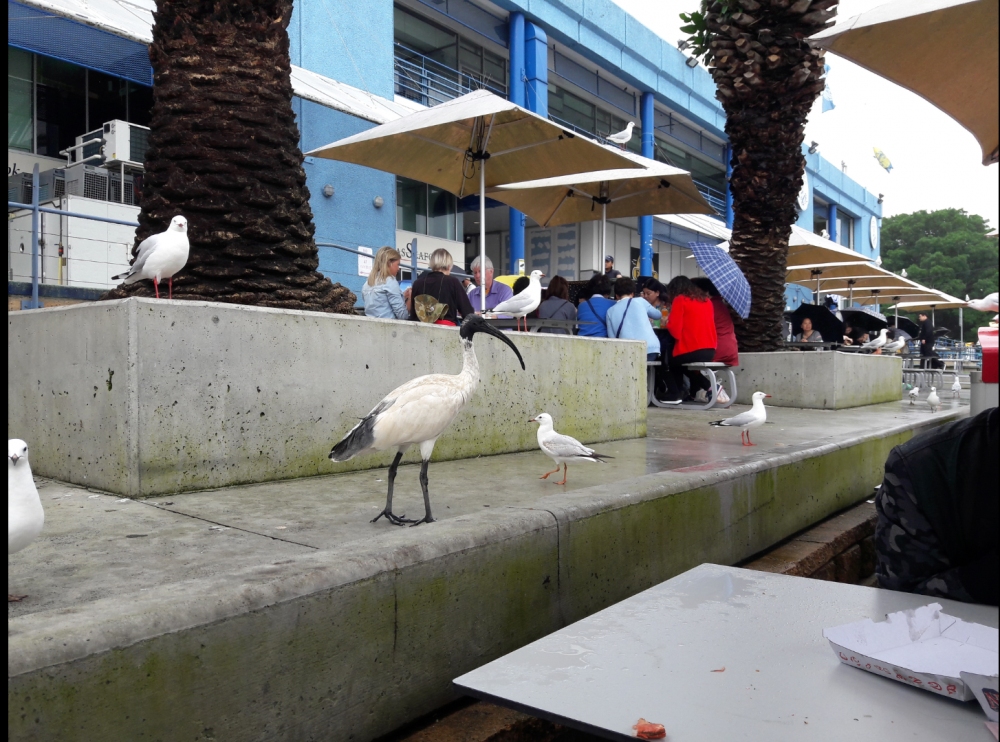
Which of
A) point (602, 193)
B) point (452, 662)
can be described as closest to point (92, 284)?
point (602, 193)

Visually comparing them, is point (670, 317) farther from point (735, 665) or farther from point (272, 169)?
point (735, 665)

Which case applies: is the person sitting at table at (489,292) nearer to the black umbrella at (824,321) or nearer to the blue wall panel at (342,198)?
the blue wall panel at (342,198)

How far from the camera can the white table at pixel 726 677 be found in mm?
1367

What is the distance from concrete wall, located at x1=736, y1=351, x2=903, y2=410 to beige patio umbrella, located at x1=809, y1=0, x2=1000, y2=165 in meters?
8.92

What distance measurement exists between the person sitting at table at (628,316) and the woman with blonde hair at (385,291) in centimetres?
288

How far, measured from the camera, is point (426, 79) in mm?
21266

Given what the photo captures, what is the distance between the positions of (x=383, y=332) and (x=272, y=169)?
134 centimetres

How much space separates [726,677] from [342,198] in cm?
1489

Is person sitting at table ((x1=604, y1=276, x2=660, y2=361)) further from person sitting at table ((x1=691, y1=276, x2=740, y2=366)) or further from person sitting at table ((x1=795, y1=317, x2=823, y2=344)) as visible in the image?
person sitting at table ((x1=795, y1=317, x2=823, y2=344))

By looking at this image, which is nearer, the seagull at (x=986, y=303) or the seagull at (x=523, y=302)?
the seagull at (x=986, y=303)

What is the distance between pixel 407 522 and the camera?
3.73m

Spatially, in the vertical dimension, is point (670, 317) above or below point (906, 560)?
above

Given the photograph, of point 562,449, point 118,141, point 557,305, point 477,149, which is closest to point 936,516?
point 562,449

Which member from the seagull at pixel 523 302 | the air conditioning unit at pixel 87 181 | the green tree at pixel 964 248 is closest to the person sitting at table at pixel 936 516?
the green tree at pixel 964 248
